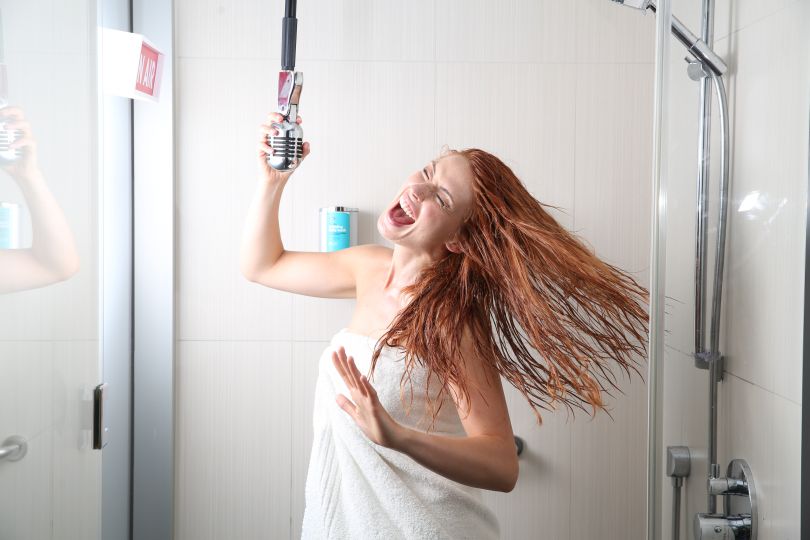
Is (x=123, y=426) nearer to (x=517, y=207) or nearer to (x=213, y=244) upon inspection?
(x=213, y=244)

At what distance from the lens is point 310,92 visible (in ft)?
5.56

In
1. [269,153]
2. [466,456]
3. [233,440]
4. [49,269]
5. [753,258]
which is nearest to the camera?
[753,258]

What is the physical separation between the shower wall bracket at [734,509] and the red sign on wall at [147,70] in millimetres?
1242

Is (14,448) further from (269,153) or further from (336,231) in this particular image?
(336,231)

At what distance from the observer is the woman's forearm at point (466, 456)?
1122mm

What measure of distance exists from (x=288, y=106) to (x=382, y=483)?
70 cm

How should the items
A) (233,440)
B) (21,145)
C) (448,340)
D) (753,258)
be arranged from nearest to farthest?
(753,258) < (21,145) < (448,340) < (233,440)

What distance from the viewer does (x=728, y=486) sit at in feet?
2.66

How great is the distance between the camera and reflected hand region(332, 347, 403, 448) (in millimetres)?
1031

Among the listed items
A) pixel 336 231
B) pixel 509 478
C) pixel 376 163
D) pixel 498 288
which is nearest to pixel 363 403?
pixel 509 478

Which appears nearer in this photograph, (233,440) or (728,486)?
(728,486)

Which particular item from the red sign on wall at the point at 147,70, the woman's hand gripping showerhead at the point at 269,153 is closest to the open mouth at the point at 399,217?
the woman's hand gripping showerhead at the point at 269,153

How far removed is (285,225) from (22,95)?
0.79 metres

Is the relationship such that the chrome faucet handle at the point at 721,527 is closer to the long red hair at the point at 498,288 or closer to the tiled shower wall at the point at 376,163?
the long red hair at the point at 498,288
